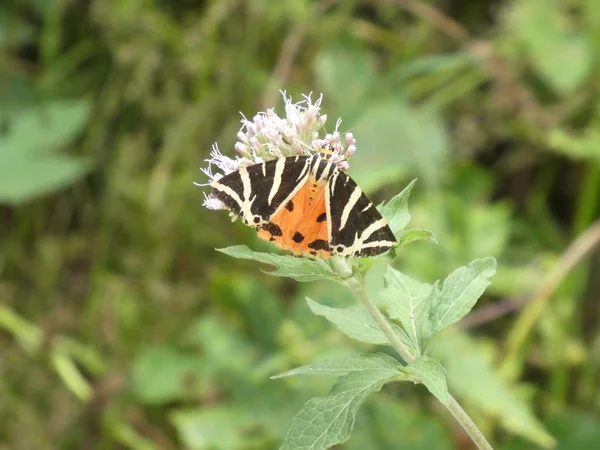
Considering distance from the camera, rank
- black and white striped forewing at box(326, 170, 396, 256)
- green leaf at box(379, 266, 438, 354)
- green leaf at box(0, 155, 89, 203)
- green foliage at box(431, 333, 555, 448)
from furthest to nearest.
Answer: green leaf at box(0, 155, 89, 203) < green foliage at box(431, 333, 555, 448) < green leaf at box(379, 266, 438, 354) < black and white striped forewing at box(326, 170, 396, 256)

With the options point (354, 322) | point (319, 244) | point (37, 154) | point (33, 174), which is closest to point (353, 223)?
point (319, 244)

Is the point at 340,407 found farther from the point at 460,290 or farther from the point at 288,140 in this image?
the point at 288,140

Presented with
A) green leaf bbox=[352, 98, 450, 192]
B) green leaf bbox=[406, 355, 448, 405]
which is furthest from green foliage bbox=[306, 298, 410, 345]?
green leaf bbox=[352, 98, 450, 192]

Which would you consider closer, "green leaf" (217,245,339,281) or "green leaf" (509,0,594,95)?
"green leaf" (217,245,339,281)

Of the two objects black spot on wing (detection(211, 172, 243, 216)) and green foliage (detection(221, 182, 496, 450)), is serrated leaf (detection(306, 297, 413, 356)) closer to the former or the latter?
green foliage (detection(221, 182, 496, 450))

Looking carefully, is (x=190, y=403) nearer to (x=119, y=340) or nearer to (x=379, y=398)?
(x=119, y=340)

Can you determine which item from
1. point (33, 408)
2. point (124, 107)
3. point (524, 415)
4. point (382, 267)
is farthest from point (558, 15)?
point (33, 408)

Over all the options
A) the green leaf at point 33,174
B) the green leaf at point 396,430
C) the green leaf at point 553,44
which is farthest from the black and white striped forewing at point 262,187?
the green leaf at point 553,44
